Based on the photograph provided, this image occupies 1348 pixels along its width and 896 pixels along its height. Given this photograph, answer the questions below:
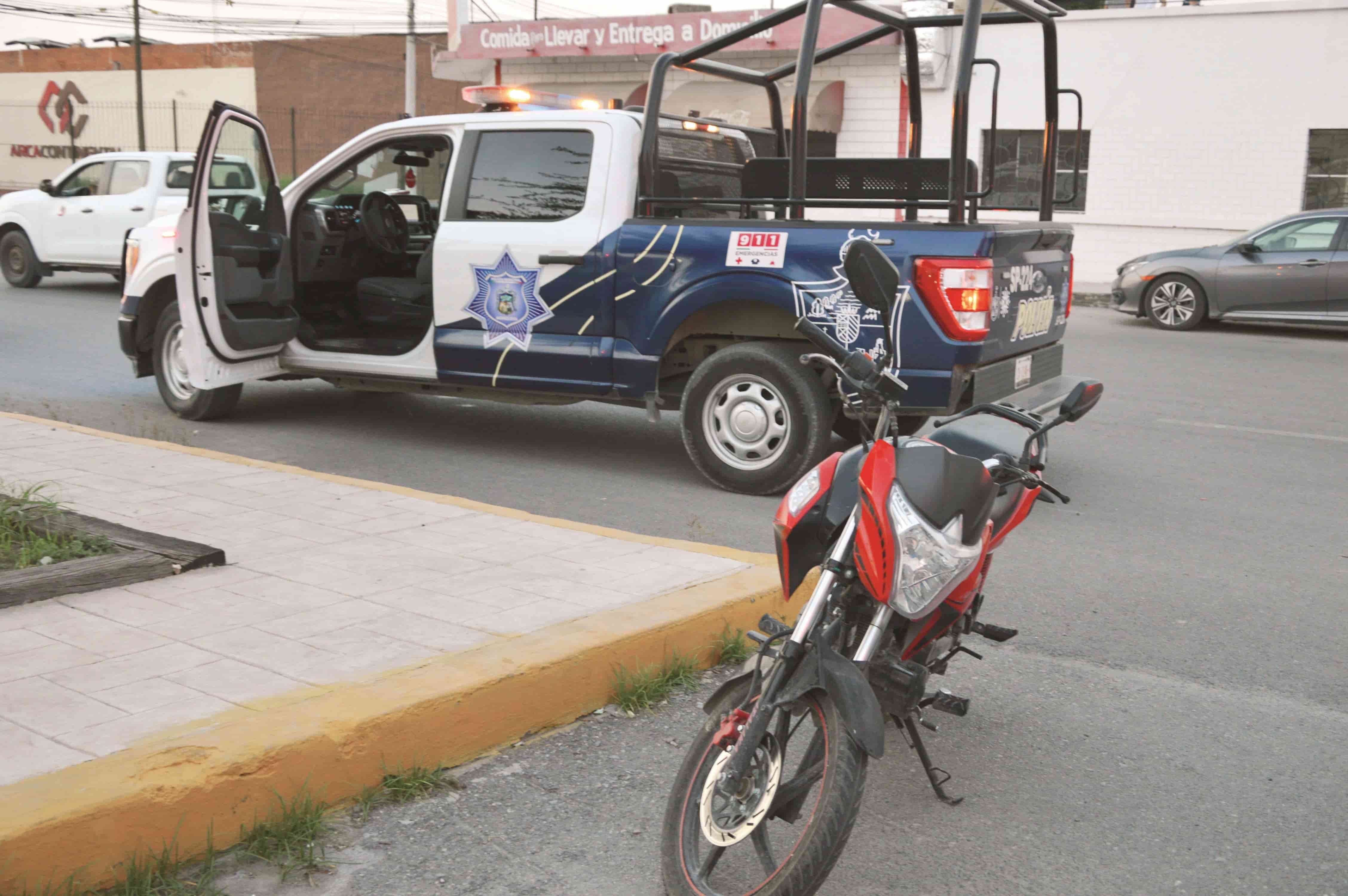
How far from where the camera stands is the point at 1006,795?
3.54 m

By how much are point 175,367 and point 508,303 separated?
2.70m

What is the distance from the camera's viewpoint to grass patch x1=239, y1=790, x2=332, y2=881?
9.93 ft

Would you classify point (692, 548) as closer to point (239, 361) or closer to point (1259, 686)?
point (1259, 686)

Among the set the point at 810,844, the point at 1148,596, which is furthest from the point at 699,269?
the point at 810,844

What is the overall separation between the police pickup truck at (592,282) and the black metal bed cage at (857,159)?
0.03 meters

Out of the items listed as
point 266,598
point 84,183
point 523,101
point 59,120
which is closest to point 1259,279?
point 523,101

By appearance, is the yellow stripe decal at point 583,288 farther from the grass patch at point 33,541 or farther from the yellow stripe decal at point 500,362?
the grass patch at point 33,541

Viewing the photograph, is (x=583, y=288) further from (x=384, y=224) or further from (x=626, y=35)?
(x=626, y=35)

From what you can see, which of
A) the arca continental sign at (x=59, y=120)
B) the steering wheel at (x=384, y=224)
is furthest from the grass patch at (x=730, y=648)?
the arca continental sign at (x=59, y=120)

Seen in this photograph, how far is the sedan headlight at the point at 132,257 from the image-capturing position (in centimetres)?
895

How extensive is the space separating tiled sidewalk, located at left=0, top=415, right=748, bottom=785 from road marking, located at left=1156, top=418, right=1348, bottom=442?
17.3 ft

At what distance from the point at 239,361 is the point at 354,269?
3.76ft

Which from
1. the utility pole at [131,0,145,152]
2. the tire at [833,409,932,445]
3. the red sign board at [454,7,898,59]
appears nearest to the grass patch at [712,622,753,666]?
the tire at [833,409,932,445]

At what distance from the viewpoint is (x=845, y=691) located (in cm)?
272
